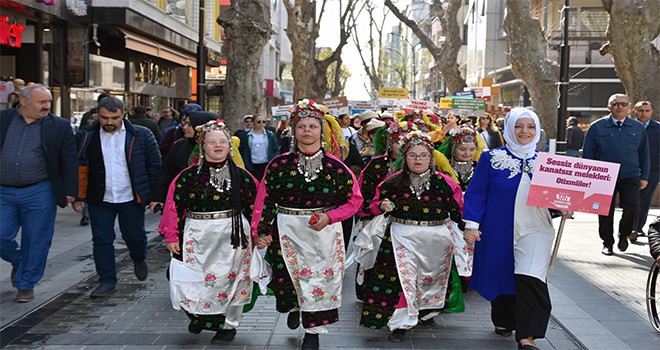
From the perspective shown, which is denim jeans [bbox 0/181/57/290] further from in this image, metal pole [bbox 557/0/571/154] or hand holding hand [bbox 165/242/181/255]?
metal pole [bbox 557/0/571/154]

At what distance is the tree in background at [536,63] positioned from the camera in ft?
66.7

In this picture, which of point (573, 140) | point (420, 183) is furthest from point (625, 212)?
point (573, 140)

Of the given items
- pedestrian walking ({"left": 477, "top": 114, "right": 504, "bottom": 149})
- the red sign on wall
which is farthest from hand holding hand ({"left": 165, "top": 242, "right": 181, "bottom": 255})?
the red sign on wall

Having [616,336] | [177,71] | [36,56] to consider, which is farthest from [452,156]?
[177,71]

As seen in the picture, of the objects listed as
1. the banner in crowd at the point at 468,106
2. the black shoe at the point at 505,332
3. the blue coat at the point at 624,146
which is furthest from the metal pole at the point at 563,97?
the black shoe at the point at 505,332

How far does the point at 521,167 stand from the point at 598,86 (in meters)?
32.5

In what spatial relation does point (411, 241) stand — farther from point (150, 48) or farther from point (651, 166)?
point (150, 48)

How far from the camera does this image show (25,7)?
15.8m

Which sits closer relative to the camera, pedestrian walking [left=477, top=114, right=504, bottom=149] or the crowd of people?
the crowd of people

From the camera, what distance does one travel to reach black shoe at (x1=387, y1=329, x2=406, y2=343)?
6.00 metres

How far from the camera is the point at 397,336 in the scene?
19.7 ft

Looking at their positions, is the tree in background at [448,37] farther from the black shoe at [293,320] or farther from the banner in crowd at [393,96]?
the black shoe at [293,320]

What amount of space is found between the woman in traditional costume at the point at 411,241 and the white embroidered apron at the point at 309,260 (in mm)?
473

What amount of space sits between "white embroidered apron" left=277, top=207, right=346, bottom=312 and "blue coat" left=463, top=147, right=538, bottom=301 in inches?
41.7
